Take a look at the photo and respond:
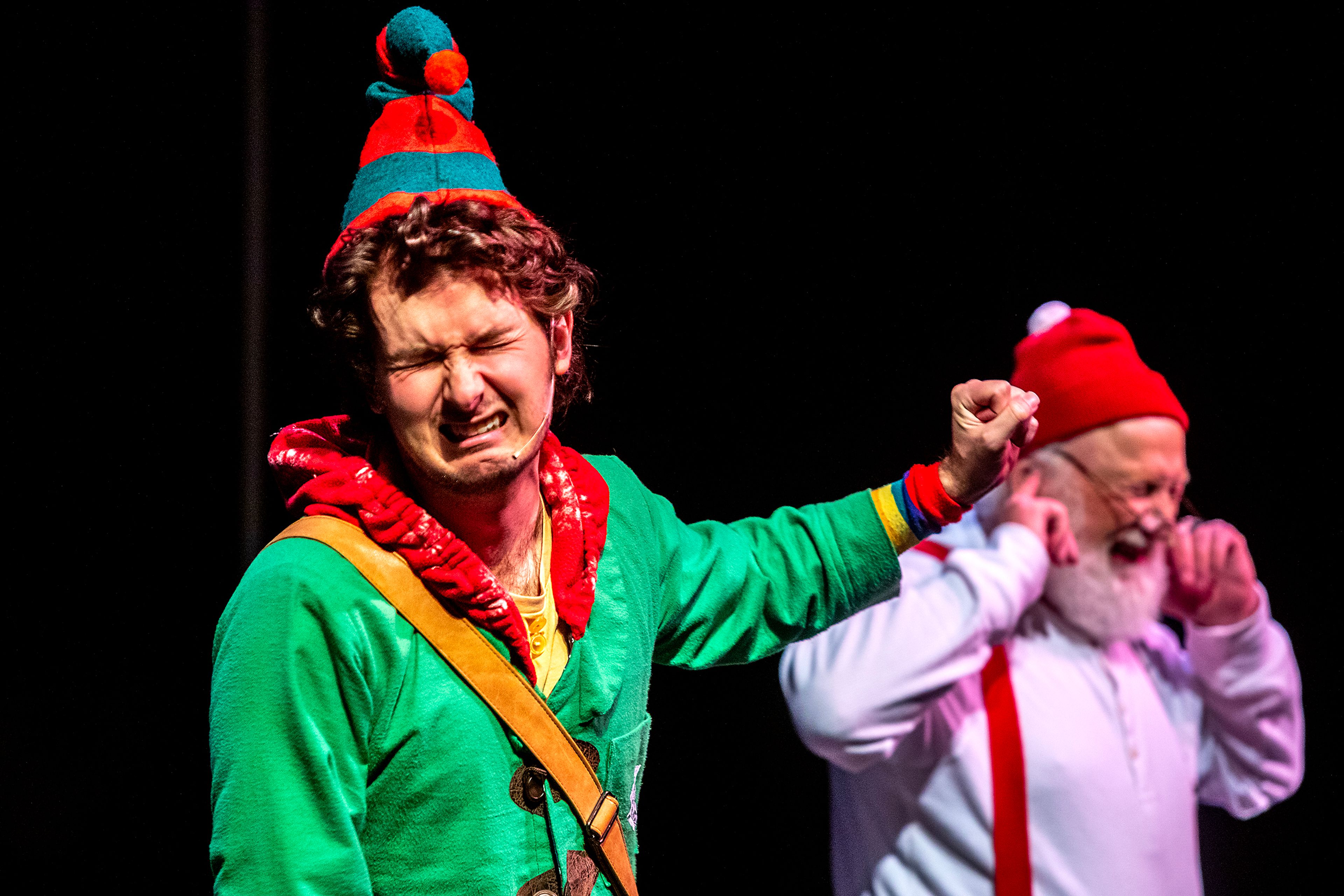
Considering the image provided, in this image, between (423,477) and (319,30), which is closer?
(423,477)

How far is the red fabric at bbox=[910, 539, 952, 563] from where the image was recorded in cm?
163

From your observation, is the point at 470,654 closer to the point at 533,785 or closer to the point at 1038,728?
the point at 533,785

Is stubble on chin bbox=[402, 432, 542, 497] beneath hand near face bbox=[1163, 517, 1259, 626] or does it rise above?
above

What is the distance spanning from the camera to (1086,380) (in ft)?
5.05

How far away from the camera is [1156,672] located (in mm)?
1571

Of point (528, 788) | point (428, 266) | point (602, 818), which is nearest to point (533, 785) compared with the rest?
point (528, 788)

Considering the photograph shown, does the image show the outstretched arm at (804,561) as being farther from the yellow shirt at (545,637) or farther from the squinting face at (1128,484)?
the yellow shirt at (545,637)

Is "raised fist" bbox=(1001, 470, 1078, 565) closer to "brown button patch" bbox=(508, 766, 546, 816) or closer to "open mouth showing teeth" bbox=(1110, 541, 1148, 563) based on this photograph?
"open mouth showing teeth" bbox=(1110, 541, 1148, 563)

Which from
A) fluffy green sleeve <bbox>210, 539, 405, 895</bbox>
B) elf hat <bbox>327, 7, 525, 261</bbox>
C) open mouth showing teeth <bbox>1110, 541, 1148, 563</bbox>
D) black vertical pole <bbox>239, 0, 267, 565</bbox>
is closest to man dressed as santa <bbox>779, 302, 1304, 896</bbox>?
open mouth showing teeth <bbox>1110, 541, 1148, 563</bbox>

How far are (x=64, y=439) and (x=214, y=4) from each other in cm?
78

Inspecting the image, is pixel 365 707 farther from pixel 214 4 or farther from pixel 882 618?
pixel 214 4

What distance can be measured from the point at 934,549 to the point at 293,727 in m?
0.91

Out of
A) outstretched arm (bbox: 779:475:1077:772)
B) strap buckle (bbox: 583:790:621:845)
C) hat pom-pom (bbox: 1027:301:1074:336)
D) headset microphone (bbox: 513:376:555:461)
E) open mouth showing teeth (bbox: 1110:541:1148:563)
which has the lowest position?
strap buckle (bbox: 583:790:621:845)

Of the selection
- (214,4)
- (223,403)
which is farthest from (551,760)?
(214,4)
